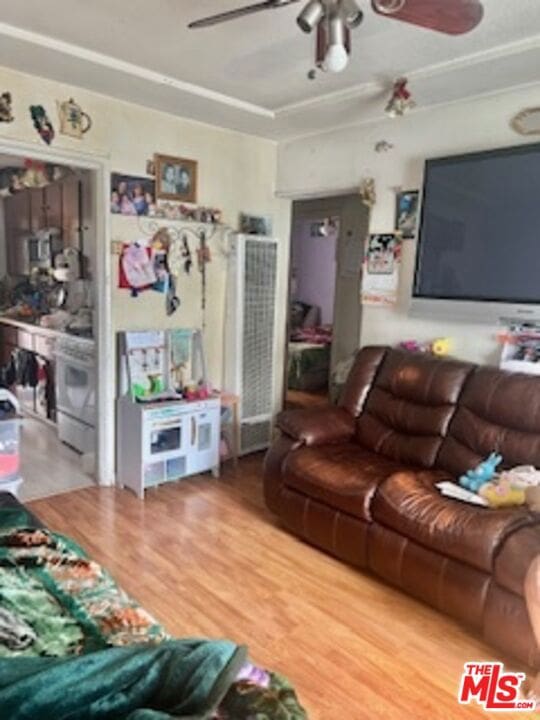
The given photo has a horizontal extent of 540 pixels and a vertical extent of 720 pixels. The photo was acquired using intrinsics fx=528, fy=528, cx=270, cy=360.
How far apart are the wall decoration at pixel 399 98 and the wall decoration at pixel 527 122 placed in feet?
1.80

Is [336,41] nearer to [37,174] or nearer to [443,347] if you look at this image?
[443,347]

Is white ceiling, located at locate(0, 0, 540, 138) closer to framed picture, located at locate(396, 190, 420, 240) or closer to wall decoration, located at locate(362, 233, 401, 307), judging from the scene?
framed picture, located at locate(396, 190, 420, 240)

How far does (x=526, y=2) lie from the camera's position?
6.29ft

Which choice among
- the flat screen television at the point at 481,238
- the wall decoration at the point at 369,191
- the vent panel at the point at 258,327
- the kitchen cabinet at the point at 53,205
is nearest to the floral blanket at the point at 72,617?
the flat screen television at the point at 481,238

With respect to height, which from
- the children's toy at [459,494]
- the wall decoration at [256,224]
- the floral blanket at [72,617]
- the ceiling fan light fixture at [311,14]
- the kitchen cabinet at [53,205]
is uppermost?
the ceiling fan light fixture at [311,14]

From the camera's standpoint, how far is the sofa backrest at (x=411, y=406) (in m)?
2.73

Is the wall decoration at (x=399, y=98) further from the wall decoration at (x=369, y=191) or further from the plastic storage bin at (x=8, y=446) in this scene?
the plastic storage bin at (x=8, y=446)

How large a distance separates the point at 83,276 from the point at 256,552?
2767 millimetres

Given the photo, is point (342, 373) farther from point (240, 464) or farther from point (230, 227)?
point (230, 227)

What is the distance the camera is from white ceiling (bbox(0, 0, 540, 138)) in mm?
2092

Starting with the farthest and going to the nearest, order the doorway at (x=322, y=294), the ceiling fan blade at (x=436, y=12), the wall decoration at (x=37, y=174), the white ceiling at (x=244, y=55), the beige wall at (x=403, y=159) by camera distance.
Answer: the doorway at (x=322, y=294) → the wall decoration at (x=37, y=174) → the beige wall at (x=403, y=159) → the white ceiling at (x=244, y=55) → the ceiling fan blade at (x=436, y=12)

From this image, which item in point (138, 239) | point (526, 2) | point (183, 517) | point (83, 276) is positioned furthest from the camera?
point (83, 276)

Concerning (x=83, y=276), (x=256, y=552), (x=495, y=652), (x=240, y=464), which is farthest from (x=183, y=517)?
(x=83, y=276)

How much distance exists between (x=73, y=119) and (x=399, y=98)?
1.79 meters
